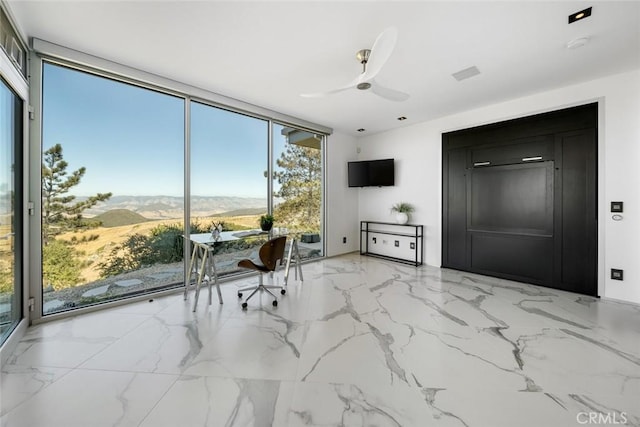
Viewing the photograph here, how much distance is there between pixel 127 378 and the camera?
175 cm

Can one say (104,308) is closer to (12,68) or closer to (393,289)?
(12,68)

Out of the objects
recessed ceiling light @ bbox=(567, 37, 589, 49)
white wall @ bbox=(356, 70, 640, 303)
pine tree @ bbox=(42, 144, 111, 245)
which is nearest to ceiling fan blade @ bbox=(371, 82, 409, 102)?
recessed ceiling light @ bbox=(567, 37, 589, 49)

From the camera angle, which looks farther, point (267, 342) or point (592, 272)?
point (592, 272)

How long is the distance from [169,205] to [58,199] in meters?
1.01

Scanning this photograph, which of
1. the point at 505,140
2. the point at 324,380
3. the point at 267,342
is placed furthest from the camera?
the point at 505,140

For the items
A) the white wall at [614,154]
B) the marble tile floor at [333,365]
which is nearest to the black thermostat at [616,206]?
the white wall at [614,154]

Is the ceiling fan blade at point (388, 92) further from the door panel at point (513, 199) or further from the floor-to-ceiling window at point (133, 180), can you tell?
the door panel at point (513, 199)

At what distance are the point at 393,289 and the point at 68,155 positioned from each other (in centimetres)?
401

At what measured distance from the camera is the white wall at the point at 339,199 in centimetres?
549

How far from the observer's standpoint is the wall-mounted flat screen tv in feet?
17.5

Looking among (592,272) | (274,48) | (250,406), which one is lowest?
(250,406)

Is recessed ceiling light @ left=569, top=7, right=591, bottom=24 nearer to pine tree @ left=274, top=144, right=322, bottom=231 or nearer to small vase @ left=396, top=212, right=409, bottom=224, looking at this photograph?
small vase @ left=396, top=212, right=409, bottom=224

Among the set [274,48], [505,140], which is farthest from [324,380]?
[505,140]

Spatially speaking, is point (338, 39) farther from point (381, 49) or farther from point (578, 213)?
point (578, 213)
